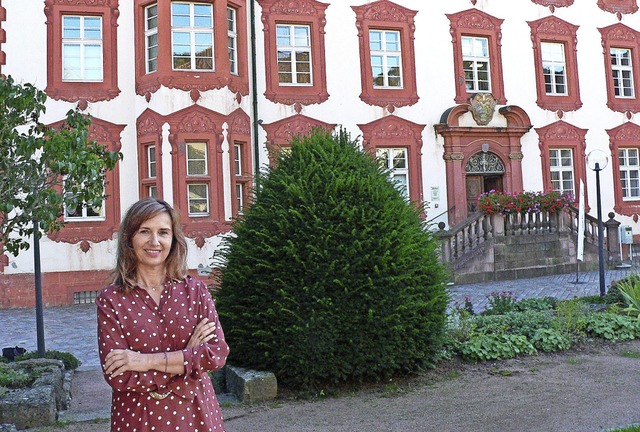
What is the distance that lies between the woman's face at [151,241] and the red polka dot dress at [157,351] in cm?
13

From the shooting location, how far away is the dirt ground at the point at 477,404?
16.7 ft

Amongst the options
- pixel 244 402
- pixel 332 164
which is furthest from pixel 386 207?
pixel 244 402

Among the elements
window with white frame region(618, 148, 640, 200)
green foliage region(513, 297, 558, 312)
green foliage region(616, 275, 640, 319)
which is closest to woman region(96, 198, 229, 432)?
green foliage region(616, 275, 640, 319)

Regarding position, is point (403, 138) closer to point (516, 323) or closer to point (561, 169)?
point (561, 169)

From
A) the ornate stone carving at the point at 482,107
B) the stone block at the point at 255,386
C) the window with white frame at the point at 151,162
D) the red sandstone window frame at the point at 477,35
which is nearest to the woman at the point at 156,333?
the stone block at the point at 255,386

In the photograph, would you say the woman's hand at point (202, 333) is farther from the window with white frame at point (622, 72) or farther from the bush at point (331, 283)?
the window with white frame at point (622, 72)

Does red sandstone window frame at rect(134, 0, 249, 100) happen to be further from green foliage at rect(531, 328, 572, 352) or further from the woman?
the woman

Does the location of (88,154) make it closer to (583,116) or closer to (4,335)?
(4,335)

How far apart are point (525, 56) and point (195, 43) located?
9.96 m

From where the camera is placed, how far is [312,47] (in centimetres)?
1777

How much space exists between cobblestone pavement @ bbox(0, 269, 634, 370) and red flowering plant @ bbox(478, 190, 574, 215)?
1.78 meters

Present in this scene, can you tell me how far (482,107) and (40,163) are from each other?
1501cm

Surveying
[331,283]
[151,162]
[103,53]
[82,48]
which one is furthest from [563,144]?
[331,283]

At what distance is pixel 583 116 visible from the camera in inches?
808
